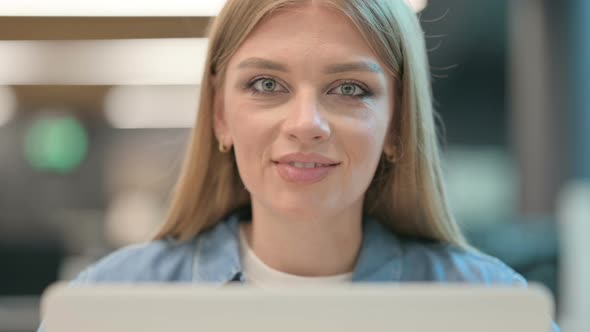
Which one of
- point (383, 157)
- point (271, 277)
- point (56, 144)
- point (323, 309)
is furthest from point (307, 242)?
point (56, 144)

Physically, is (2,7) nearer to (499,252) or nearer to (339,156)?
(339,156)

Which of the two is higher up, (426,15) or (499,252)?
(426,15)

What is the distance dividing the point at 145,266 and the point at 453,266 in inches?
26.0

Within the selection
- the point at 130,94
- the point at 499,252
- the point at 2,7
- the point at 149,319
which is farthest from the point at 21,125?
the point at 149,319

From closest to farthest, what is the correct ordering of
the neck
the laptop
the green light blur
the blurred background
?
1. the laptop
2. the neck
3. the blurred background
4. the green light blur

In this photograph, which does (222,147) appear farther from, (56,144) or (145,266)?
(56,144)

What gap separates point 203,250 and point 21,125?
196 inches

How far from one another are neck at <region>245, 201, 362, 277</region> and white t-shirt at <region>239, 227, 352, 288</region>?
1cm

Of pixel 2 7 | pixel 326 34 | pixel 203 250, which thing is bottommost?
pixel 203 250

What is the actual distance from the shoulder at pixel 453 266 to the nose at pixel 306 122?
0.44m

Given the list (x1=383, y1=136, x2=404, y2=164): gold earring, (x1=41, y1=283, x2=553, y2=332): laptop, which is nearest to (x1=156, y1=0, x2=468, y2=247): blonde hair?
(x1=383, y1=136, x2=404, y2=164): gold earring

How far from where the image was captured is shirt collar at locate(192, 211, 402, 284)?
1360 millimetres

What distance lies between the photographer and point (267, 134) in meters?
1.16

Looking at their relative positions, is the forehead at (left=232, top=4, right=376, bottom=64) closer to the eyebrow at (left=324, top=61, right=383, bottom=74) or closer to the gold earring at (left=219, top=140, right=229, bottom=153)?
the eyebrow at (left=324, top=61, right=383, bottom=74)
